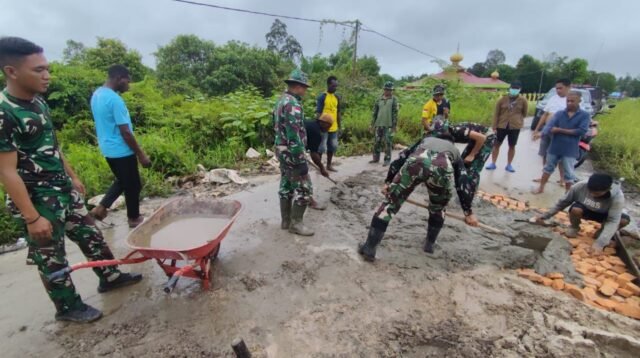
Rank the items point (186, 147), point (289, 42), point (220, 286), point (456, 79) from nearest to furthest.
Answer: point (220, 286) → point (186, 147) → point (456, 79) → point (289, 42)

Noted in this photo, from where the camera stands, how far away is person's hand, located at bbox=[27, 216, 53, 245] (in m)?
2.06

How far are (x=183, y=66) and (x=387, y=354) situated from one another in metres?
24.8

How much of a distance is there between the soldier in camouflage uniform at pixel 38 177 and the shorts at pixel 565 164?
616 centimetres

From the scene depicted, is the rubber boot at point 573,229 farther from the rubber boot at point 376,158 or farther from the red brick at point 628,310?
the rubber boot at point 376,158

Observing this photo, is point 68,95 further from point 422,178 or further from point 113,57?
point 113,57

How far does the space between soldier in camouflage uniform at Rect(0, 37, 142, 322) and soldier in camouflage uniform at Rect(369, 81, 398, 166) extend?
5.49m

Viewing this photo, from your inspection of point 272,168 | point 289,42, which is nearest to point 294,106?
point 272,168

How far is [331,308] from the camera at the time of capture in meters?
2.78

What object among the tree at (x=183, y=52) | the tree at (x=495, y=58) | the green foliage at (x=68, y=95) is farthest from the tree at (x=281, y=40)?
the tree at (x=495, y=58)

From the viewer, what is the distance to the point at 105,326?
254 centimetres

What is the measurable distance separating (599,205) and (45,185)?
5258mm

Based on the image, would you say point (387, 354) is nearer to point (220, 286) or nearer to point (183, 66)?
point (220, 286)

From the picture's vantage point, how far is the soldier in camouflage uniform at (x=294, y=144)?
3537 mm

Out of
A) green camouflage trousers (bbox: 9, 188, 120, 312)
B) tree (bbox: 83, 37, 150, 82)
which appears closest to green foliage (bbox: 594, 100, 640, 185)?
green camouflage trousers (bbox: 9, 188, 120, 312)
